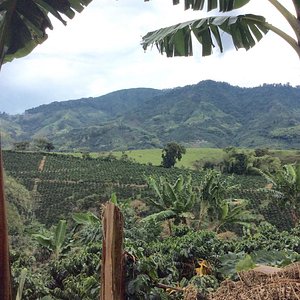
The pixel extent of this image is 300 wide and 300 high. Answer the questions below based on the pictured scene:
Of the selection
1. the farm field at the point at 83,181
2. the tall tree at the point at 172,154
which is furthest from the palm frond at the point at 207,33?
the tall tree at the point at 172,154

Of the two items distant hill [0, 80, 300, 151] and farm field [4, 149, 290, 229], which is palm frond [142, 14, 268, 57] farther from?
distant hill [0, 80, 300, 151]

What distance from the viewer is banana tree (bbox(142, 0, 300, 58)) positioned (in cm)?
361

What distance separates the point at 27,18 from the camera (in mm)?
2986

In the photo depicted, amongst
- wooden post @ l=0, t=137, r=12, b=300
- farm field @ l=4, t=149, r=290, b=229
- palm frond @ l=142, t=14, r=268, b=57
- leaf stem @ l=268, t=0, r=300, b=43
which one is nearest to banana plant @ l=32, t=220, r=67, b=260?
palm frond @ l=142, t=14, r=268, b=57

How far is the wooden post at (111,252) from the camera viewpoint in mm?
2842

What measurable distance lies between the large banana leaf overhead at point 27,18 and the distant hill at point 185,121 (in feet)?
216

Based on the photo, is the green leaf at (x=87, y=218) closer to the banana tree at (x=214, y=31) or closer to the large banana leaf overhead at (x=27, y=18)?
the banana tree at (x=214, y=31)

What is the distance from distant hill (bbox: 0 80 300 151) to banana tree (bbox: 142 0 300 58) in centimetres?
6535

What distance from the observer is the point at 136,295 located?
11.6 feet

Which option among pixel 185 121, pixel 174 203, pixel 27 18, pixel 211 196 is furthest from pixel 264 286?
pixel 185 121

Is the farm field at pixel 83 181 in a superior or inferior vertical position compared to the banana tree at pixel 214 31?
inferior

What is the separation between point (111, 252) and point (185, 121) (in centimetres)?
9965

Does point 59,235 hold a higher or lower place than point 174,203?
lower

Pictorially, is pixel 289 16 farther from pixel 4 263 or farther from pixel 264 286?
pixel 4 263
